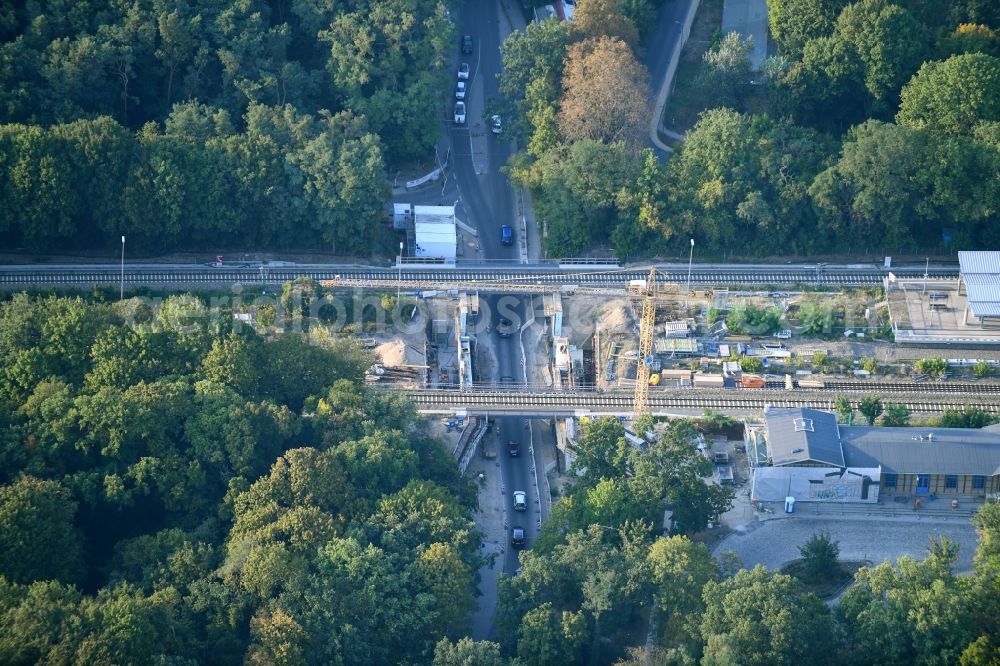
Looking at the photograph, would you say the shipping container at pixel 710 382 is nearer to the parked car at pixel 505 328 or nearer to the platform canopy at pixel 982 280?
the parked car at pixel 505 328

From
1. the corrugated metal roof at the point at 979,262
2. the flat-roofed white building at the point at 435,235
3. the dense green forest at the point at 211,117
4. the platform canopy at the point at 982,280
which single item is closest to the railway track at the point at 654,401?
the platform canopy at the point at 982,280

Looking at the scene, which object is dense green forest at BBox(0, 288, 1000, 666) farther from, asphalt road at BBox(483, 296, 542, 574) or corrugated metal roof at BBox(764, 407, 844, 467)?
corrugated metal roof at BBox(764, 407, 844, 467)

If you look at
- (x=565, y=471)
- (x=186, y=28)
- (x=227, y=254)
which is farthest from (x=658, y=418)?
(x=186, y=28)

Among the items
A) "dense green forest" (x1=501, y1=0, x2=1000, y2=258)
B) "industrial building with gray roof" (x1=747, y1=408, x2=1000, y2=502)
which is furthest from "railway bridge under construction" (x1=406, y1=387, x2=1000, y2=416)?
"dense green forest" (x1=501, y1=0, x2=1000, y2=258)

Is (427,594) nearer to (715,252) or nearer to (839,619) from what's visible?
(839,619)

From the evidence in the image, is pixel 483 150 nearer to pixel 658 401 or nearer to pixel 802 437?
pixel 658 401

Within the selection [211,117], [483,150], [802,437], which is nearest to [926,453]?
[802,437]
